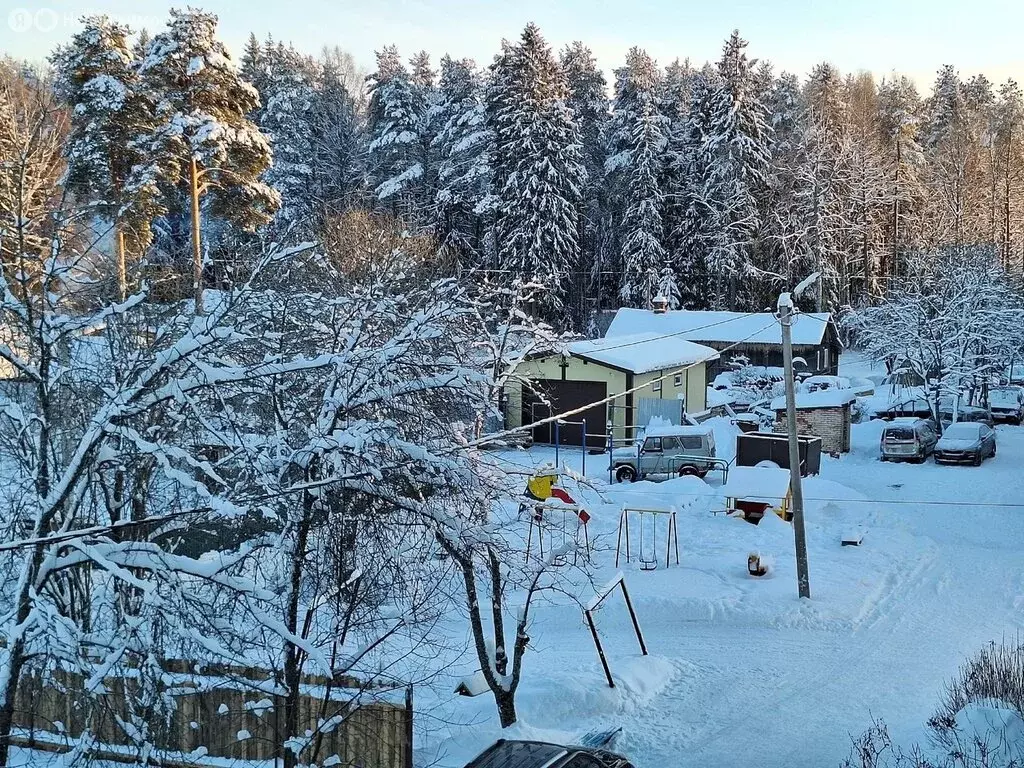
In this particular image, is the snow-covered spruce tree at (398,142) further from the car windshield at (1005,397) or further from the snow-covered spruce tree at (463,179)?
the car windshield at (1005,397)

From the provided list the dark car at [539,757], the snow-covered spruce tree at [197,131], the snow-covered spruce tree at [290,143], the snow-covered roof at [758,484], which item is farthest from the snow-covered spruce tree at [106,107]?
the snow-covered spruce tree at [290,143]

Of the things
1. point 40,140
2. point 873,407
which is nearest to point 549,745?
point 40,140

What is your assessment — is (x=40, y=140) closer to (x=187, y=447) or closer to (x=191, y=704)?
(x=187, y=447)

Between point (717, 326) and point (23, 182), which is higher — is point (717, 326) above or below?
above

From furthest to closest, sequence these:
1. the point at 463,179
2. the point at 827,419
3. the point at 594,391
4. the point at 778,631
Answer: the point at 463,179
the point at 594,391
the point at 827,419
the point at 778,631

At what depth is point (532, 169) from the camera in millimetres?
46781

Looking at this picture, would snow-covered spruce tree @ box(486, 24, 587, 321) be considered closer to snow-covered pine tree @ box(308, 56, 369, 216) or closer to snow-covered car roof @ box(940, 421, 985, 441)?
snow-covered pine tree @ box(308, 56, 369, 216)

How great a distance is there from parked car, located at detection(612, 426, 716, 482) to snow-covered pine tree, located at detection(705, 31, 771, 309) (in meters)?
24.8

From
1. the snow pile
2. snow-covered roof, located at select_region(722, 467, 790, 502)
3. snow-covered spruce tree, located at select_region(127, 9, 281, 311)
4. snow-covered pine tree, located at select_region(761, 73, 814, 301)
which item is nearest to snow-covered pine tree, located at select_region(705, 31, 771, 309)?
snow-covered pine tree, located at select_region(761, 73, 814, 301)

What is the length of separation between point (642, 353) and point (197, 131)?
16.5m

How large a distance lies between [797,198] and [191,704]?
50.0 metres

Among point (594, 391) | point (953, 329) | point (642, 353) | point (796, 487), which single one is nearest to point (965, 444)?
point (953, 329)

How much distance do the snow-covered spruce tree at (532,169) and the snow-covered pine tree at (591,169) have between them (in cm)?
556

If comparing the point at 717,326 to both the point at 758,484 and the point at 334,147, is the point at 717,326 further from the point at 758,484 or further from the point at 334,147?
the point at 334,147
